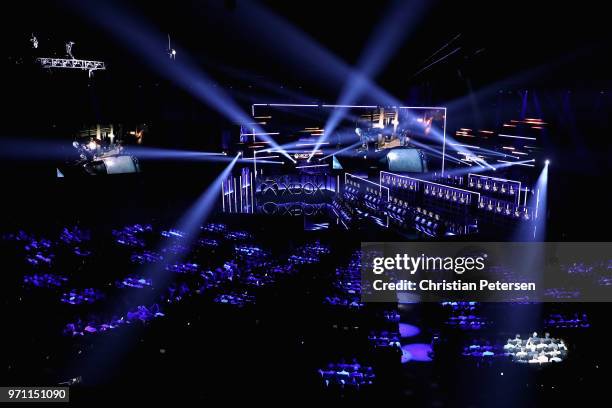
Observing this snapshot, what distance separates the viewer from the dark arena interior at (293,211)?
15.4 feet

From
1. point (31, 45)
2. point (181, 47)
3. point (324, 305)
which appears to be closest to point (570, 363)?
point (324, 305)

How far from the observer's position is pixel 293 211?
11430 mm

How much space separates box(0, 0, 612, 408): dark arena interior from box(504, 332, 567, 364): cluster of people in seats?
0.03 m

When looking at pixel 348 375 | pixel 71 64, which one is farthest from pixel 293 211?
pixel 348 375

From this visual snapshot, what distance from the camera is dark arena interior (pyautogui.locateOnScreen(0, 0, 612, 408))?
4680 mm

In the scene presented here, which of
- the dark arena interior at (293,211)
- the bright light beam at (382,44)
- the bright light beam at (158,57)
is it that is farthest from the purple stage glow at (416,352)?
the bright light beam at (158,57)

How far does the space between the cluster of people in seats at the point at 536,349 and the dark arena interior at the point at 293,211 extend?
0.03m

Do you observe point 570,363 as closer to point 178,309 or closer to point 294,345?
point 294,345

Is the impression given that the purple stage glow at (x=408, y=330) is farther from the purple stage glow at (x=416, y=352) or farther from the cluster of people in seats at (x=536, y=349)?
the cluster of people in seats at (x=536, y=349)

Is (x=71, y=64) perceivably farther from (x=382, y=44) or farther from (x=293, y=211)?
(x=293, y=211)

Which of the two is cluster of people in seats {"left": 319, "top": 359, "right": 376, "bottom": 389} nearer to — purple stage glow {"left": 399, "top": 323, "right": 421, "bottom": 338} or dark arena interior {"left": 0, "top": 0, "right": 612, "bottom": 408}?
dark arena interior {"left": 0, "top": 0, "right": 612, "bottom": 408}

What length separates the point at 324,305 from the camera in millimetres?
5867

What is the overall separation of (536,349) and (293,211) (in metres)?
7.16

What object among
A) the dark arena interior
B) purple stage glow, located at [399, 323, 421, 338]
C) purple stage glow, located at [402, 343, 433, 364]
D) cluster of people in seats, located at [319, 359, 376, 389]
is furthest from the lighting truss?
purple stage glow, located at [402, 343, 433, 364]
